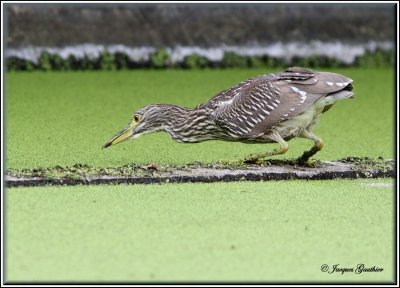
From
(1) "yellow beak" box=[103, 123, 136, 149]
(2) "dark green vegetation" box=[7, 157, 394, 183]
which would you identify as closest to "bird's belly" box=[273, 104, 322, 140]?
(2) "dark green vegetation" box=[7, 157, 394, 183]

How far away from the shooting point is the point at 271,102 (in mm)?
6445

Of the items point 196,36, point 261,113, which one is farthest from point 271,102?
point 196,36

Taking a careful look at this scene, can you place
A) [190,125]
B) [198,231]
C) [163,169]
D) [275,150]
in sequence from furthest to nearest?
[190,125] → [275,150] → [163,169] → [198,231]

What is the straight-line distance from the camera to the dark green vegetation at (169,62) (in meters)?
9.80

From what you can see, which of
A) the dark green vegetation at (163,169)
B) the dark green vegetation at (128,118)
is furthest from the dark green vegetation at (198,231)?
the dark green vegetation at (128,118)

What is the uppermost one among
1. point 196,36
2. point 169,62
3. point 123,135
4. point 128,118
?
point 196,36

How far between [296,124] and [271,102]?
21cm

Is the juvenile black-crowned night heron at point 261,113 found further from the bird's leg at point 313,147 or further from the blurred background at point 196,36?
the blurred background at point 196,36

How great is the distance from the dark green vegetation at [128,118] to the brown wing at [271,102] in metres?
0.44

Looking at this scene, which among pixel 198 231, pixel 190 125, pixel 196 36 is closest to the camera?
pixel 198 231

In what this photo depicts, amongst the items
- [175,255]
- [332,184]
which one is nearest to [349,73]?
[332,184]

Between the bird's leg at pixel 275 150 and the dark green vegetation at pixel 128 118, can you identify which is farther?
the dark green vegetation at pixel 128 118

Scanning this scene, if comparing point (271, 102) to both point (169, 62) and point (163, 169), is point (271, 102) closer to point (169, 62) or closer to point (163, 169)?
A: point (163, 169)

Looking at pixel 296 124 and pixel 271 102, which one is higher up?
pixel 271 102
